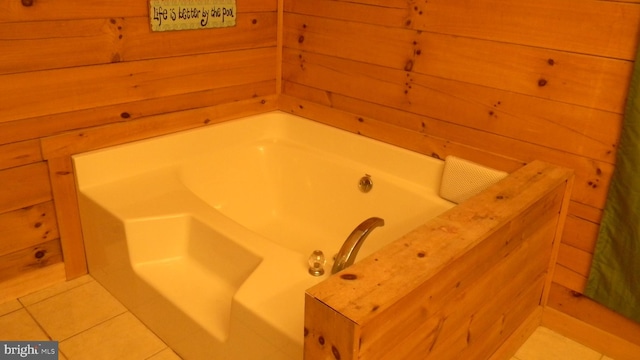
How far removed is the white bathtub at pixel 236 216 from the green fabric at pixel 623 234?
0.59 metres

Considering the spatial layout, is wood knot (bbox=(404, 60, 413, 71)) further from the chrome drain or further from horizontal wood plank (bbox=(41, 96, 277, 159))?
horizontal wood plank (bbox=(41, 96, 277, 159))

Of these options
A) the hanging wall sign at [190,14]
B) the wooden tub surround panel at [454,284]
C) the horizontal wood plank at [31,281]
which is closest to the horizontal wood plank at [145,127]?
the hanging wall sign at [190,14]

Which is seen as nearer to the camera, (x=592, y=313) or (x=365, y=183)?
(x=592, y=313)

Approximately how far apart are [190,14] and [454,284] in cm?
164

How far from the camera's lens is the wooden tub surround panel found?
115 centimetres

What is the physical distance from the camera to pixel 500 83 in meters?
2.02

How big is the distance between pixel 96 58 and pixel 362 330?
159 cm

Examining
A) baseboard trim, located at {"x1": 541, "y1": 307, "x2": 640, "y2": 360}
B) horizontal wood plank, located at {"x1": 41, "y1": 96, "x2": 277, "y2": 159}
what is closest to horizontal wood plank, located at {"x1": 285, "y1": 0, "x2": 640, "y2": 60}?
horizontal wood plank, located at {"x1": 41, "y1": 96, "x2": 277, "y2": 159}

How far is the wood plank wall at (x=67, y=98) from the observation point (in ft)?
6.35

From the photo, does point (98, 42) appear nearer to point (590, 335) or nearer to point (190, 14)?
point (190, 14)

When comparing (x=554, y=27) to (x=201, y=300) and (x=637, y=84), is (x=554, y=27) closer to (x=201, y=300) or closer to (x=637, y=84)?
(x=637, y=84)

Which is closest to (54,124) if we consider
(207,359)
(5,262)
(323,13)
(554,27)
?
(5,262)

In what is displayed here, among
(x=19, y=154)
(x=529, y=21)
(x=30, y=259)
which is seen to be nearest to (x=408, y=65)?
(x=529, y=21)

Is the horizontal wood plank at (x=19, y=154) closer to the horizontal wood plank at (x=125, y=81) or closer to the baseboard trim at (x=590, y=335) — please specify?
the horizontal wood plank at (x=125, y=81)
